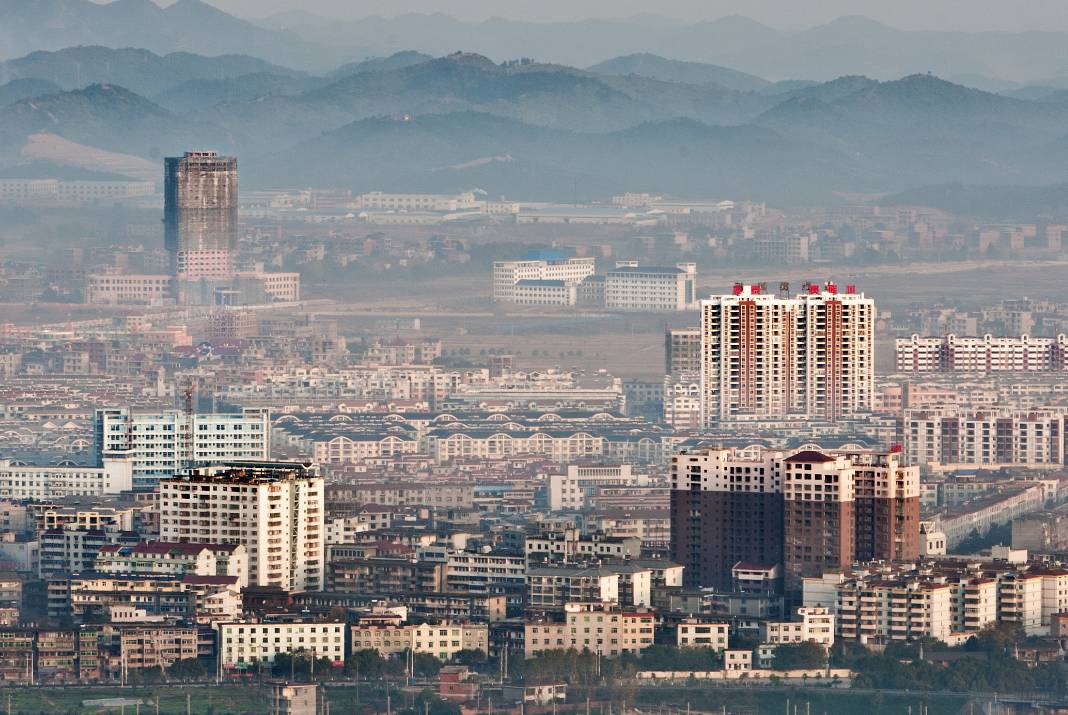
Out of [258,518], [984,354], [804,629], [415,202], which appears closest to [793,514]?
[804,629]

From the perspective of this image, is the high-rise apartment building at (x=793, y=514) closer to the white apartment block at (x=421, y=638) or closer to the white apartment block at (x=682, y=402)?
the white apartment block at (x=421, y=638)

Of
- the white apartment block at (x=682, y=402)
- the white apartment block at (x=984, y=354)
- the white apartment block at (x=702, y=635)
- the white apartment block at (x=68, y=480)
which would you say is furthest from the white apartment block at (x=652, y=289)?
the white apartment block at (x=702, y=635)

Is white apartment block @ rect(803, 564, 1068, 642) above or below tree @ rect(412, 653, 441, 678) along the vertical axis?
above

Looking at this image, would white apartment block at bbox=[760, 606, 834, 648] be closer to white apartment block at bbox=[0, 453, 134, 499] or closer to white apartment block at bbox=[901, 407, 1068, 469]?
white apartment block at bbox=[0, 453, 134, 499]

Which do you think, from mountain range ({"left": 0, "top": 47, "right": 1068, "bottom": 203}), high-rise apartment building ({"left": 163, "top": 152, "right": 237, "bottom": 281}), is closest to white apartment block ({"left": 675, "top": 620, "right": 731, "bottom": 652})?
high-rise apartment building ({"left": 163, "top": 152, "right": 237, "bottom": 281})

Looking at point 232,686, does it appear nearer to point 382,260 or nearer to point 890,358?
point 890,358

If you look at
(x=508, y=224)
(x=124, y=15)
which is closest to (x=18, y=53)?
(x=124, y=15)
